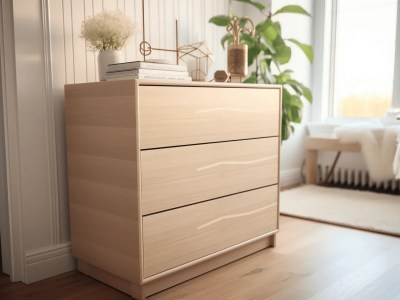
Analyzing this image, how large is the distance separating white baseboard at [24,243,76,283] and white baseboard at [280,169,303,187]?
2.09 metres

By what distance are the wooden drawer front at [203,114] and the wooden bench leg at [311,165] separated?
161cm

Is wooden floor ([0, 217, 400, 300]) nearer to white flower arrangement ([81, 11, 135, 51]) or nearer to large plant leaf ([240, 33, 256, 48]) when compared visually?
white flower arrangement ([81, 11, 135, 51])

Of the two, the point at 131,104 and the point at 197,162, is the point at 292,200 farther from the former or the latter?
the point at 131,104

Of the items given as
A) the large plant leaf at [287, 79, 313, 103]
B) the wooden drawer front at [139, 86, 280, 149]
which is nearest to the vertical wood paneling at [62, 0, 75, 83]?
the wooden drawer front at [139, 86, 280, 149]

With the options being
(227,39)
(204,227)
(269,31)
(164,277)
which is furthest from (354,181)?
(164,277)

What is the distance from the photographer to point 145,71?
1640mm

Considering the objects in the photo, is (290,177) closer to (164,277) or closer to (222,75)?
(222,75)

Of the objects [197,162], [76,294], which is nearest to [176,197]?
[197,162]

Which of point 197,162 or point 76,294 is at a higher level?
point 197,162

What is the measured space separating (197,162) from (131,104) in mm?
386

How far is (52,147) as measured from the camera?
1.85 meters

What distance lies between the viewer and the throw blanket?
123 inches

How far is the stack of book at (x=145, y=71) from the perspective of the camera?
5.34 feet

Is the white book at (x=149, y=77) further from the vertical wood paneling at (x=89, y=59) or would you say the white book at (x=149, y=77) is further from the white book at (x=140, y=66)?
the vertical wood paneling at (x=89, y=59)
